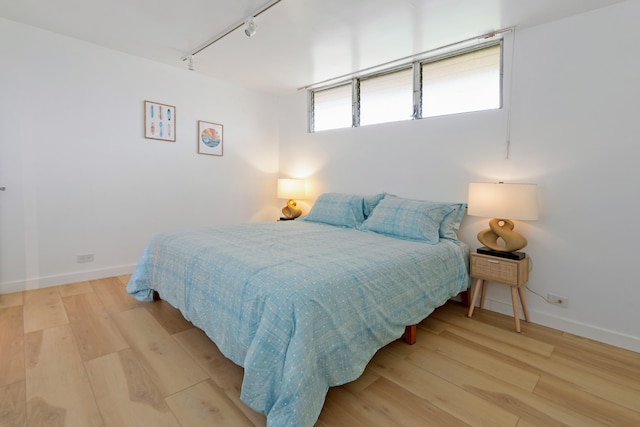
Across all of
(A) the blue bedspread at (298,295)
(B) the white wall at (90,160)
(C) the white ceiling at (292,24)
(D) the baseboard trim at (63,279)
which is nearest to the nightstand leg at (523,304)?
(A) the blue bedspread at (298,295)

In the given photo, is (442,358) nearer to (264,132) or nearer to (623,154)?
(623,154)

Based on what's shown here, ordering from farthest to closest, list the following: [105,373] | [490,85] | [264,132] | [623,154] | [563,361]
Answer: [264,132], [490,85], [623,154], [563,361], [105,373]

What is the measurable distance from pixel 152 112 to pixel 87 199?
1.16 m

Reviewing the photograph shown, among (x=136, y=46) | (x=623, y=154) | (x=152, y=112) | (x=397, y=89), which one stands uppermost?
(x=136, y=46)

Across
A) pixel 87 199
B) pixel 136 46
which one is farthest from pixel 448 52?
pixel 87 199

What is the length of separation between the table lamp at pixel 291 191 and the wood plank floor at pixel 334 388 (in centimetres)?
216

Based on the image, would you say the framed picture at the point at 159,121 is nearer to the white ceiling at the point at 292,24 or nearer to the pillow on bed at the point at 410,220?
the white ceiling at the point at 292,24

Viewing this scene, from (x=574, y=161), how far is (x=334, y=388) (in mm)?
2333

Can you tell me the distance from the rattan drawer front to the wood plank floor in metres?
0.38

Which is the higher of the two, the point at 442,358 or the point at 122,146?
the point at 122,146

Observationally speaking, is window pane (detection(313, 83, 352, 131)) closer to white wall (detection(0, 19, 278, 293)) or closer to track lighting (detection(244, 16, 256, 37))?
white wall (detection(0, 19, 278, 293))

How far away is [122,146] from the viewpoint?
3.31 m

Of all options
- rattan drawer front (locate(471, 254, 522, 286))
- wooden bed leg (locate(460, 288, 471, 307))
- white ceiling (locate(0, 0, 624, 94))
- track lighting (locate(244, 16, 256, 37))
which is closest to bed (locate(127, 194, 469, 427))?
rattan drawer front (locate(471, 254, 522, 286))

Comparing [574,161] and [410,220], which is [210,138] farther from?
[574,161]
